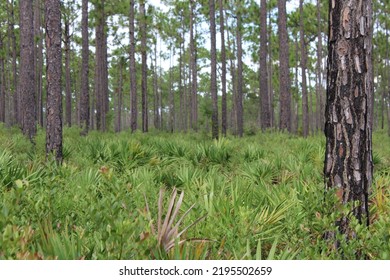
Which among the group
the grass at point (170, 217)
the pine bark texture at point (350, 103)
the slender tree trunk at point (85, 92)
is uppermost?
the slender tree trunk at point (85, 92)

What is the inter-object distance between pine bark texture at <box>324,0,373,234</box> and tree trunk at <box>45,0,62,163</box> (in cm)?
614

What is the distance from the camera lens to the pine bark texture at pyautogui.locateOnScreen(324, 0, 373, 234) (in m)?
3.63

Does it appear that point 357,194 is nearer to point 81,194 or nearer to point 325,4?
point 81,194

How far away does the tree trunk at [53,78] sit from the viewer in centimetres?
806

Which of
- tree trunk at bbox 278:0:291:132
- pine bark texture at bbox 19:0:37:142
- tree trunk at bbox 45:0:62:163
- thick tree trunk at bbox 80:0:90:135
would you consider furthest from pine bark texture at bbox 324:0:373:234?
tree trunk at bbox 278:0:291:132

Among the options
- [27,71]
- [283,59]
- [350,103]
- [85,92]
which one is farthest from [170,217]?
[283,59]

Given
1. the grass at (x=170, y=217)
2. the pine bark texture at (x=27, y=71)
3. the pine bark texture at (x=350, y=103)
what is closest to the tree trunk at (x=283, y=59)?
the grass at (x=170, y=217)

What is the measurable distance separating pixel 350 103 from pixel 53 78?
657cm

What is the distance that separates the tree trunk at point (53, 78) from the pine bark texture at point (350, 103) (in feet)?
20.1

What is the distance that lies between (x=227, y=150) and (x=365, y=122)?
603 centimetres

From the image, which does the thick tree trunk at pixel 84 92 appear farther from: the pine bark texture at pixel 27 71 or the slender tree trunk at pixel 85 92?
the pine bark texture at pixel 27 71

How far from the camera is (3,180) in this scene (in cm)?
497

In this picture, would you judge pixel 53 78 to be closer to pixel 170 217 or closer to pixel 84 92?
pixel 170 217

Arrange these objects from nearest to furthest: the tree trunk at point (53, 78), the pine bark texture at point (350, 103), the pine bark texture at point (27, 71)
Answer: the pine bark texture at point (350, 103) → the tree trunk at point (53, 78) → the pine bark texture at point (27, 71)
